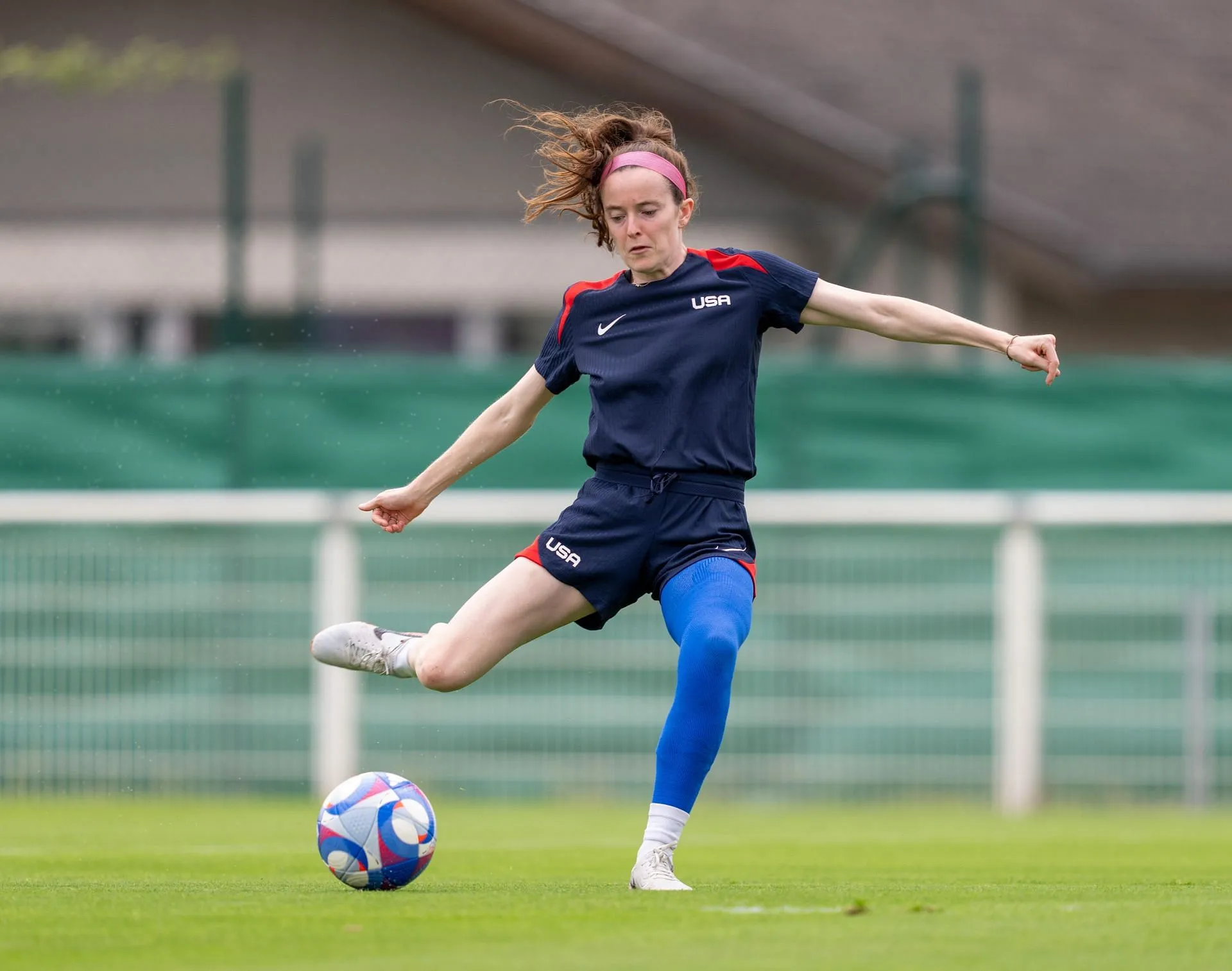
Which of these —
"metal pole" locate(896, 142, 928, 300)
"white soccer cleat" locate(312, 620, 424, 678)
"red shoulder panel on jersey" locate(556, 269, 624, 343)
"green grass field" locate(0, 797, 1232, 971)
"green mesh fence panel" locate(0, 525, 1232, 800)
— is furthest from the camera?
"metal pole" locate(896, 142, 928, 300)

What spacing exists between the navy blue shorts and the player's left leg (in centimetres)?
27

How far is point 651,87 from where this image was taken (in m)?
15.9

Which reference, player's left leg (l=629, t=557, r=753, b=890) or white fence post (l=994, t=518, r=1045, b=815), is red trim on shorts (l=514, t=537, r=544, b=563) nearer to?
player's left leg (l=629, t=557, r=753, b=890)

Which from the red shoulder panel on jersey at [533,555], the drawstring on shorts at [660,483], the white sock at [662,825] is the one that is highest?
the drawstring on shorts at [660,483]

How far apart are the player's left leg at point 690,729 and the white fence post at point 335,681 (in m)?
5.71

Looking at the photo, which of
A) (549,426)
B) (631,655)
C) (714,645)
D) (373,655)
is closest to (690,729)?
(714,645)

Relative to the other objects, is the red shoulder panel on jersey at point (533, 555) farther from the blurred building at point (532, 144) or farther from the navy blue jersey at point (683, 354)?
the blurred building at point (532, 144)

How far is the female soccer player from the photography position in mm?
6156

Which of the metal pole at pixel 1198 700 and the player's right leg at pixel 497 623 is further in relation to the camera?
the metal pole at pixel 1198 700

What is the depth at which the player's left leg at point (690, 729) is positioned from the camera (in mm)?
5816

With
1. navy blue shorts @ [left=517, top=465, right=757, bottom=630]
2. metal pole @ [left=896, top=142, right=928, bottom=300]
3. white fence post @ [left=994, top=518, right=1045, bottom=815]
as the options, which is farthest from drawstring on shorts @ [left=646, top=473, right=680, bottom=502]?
metal pole @ [left=896, top=142, right=928, bottom=300]

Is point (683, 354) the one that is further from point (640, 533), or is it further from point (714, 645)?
point (714, 645)

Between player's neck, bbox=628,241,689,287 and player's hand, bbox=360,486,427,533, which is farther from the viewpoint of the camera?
player's hand, bbox=360,486,427,533

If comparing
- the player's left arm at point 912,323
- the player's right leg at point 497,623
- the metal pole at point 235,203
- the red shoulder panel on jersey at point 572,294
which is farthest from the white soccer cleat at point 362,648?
the metal pole at point 235,203
